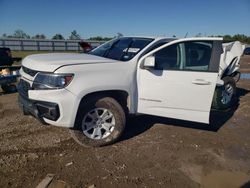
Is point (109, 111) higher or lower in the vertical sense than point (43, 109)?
lower

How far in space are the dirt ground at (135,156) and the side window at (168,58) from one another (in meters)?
1.35

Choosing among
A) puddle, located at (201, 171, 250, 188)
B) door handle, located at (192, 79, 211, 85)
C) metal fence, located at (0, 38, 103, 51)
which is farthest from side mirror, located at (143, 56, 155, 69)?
metal fence, located at (0, 38, 103, 51)

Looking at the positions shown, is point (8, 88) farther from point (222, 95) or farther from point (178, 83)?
point (222, 95)

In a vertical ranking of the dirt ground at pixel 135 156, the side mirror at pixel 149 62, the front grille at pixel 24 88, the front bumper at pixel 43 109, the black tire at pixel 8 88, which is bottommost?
the dirt ground at pixel 135 156

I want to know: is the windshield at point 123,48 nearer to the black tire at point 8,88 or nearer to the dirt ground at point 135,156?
the dirt ground at point 135,156

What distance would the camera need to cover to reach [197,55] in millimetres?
4742

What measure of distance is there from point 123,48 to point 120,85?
1.06 metres

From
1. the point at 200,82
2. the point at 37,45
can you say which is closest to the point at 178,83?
the point at 200,82

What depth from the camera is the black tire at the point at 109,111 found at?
4.03 m

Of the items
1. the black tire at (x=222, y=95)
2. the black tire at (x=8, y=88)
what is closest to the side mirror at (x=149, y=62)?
the black tire at (x=222, y=95)

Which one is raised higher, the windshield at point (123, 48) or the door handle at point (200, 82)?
the windshield at point (123, 48)

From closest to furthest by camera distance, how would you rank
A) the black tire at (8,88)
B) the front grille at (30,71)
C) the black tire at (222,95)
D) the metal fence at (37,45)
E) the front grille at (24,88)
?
the front grille at (30,71) → the front grille at (24,88) → the black tire at (222,95) → the black tire at (8,88) → the metal fence at (37,45)

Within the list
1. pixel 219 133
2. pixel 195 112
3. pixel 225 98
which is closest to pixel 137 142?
pixel 195 112

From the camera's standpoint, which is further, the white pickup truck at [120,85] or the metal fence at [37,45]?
the metal fence at [37,45]
